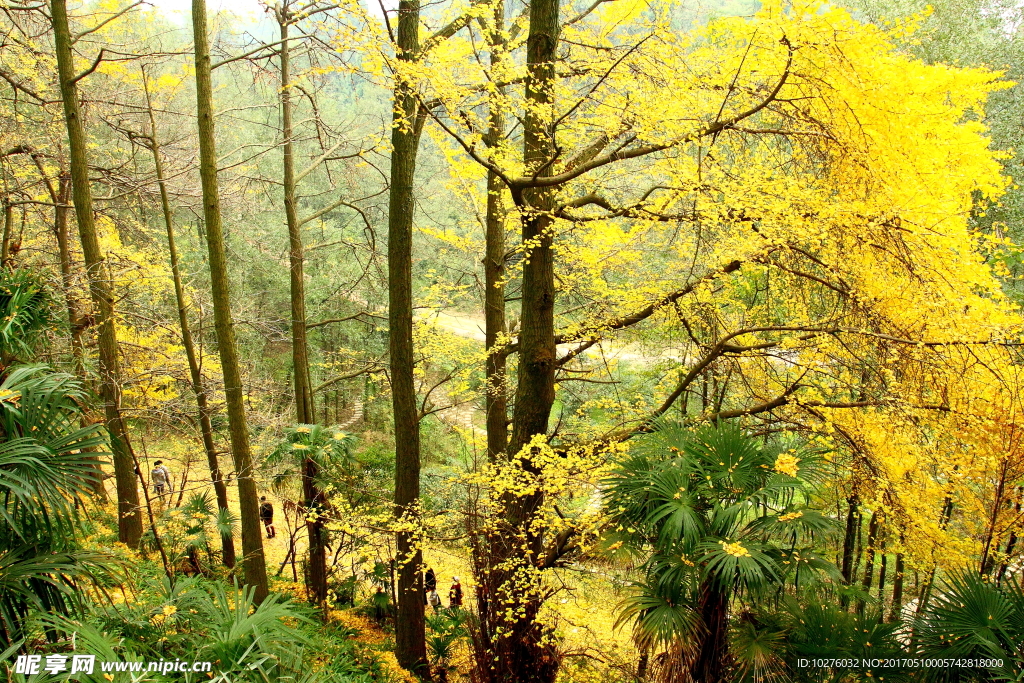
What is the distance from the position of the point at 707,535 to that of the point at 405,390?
11.5 feet

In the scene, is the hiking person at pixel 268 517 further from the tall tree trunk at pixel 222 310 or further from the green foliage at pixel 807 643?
the green foliage at pixel 807 643

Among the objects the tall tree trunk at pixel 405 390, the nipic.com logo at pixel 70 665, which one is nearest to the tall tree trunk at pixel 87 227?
the tall tree trunk at pixel 405 390

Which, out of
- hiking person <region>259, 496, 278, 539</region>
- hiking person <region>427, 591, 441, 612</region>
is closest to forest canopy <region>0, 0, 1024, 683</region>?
hiking person <region>427, 591, 441, 612</region>

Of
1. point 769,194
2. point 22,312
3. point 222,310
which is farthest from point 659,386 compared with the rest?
point 22,312

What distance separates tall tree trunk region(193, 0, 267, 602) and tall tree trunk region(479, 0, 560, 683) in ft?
9.44

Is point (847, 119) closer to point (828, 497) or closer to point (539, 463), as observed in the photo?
point (539, 463)

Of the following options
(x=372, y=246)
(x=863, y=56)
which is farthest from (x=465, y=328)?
(x=863, y=56)

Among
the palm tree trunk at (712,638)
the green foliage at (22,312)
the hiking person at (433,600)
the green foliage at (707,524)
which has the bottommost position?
the hiking person at (433,600)

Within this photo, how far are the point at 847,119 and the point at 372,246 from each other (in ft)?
17.9

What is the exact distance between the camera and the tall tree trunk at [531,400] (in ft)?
14.8

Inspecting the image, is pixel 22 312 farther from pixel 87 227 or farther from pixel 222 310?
pixel 87 227

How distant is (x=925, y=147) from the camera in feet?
14.1

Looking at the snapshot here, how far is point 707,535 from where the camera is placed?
3.58 metres

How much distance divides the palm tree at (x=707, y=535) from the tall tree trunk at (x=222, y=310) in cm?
427
